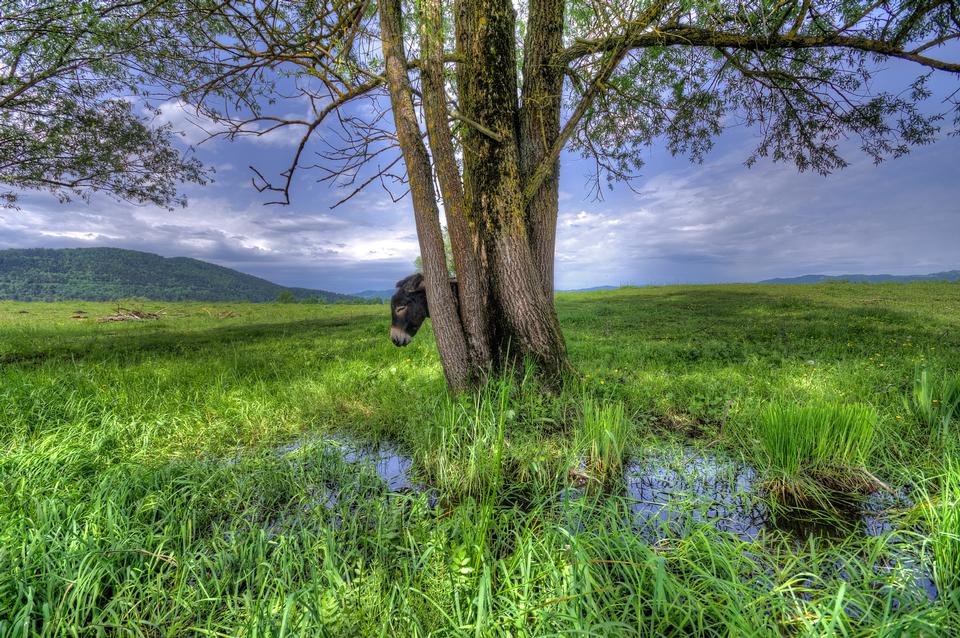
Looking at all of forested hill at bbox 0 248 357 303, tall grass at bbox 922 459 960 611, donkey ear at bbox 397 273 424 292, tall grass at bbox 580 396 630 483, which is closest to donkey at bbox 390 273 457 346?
donkey ear at bbox 397 273 424 292

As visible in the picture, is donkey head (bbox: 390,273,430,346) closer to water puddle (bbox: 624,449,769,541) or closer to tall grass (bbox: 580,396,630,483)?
tall grass (bbox: 580,396,630,483)

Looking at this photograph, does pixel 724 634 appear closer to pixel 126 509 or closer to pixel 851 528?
pixel 851 528

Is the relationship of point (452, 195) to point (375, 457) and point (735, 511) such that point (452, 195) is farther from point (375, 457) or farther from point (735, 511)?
point (735, 511)

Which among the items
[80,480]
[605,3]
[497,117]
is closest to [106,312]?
[80,480]

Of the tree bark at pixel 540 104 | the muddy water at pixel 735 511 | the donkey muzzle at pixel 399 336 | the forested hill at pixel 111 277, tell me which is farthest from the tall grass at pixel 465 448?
the forested hill at pixel 111 277

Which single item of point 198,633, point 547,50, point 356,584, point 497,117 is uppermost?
point 547,50

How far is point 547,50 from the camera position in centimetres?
471

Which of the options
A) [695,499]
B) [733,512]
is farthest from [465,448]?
[733,512]

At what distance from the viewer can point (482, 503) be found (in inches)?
97.2

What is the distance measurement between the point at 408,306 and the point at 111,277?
85221 millimetres

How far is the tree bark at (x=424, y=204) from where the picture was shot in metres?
3.80

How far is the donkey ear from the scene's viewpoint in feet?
16.8

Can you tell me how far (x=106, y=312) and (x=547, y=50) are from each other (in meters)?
25.4

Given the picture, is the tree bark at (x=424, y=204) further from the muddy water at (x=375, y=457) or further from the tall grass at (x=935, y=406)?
the tall grass at (x=935, y=406)
